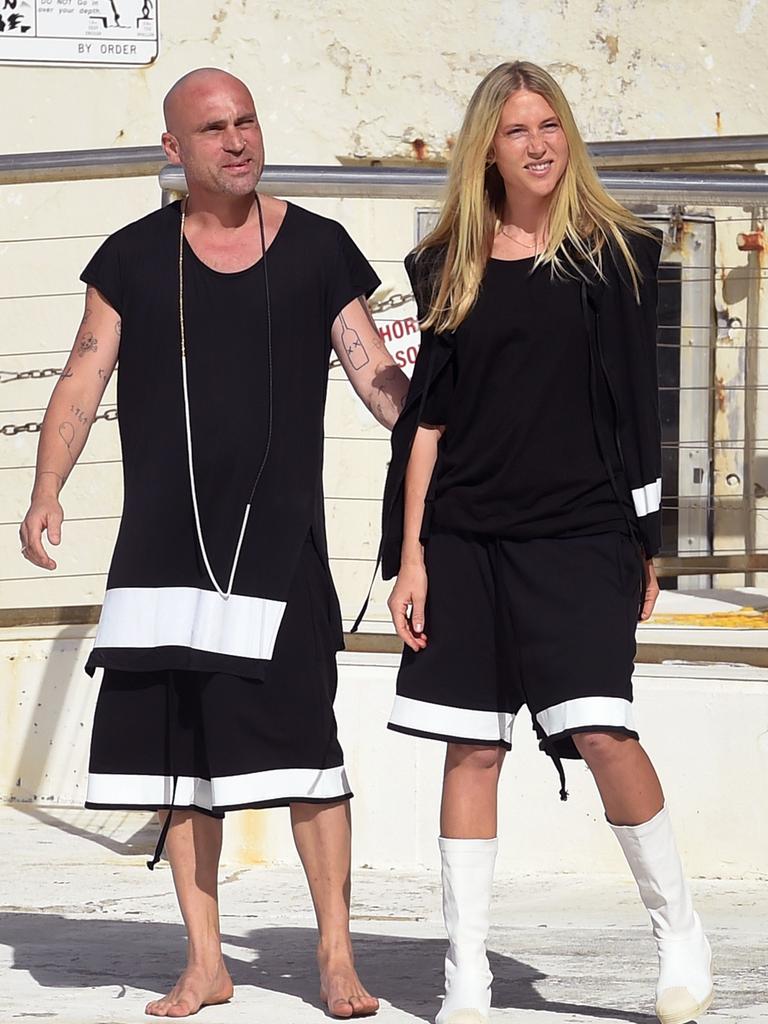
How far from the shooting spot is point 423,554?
123 inches

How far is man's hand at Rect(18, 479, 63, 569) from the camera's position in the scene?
10.4 feet

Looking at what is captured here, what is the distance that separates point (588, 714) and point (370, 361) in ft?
2.68

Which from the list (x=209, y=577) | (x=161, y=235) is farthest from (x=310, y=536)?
(x=161, y=235)

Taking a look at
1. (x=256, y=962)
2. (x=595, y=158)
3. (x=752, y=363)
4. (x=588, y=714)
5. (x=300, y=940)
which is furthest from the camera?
(x=752, y=363)

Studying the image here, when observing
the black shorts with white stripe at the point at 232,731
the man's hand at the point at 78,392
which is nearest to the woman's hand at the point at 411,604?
the black shorts with white stripe at the point at 232,731

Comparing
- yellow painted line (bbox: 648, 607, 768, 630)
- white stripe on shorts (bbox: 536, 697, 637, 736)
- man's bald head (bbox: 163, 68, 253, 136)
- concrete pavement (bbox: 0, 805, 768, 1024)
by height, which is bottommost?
concrete pavement (bbox: 0, 805, 768, 1024)

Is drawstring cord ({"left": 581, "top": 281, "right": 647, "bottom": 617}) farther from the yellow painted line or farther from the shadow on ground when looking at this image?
the yellow painted line

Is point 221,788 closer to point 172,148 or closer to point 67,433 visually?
point 67,433

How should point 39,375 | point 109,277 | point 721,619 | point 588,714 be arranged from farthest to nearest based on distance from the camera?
point 39,375
point 721,619
point 109,277
point 588,714

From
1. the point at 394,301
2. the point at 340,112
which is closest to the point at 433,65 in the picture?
the point at 340,112

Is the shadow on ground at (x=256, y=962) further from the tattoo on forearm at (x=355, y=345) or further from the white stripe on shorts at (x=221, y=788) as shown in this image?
the tattoo on forearm at (x=355, y=345)

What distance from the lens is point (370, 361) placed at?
130 inches

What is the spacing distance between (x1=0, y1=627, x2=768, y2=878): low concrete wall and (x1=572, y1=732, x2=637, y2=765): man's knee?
139 centimetres

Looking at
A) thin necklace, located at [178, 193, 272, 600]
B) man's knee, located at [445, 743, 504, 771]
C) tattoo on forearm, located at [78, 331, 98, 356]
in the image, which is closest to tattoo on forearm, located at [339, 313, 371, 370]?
thin necklace, located at [178, 193, 272, 600]
